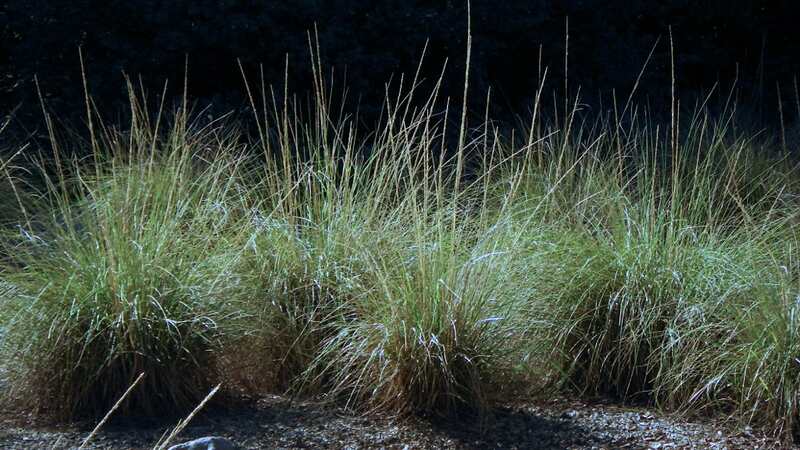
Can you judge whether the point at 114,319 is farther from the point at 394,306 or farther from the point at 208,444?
the point at 394,306

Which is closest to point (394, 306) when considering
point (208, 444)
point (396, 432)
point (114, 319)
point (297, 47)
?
point (396, 432)

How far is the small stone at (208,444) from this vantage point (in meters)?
4.60

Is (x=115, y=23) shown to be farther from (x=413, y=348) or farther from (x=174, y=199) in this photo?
(x=413, y=348)

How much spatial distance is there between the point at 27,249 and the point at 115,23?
511cm

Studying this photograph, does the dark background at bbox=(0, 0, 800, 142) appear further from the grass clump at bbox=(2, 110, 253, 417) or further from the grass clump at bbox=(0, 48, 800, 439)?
the grass clump at bbox=(2, 110, 253, 417)

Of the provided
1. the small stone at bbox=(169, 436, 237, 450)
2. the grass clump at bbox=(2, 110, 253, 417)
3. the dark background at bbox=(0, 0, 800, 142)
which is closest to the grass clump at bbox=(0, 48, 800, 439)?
the grass clump at bbox=(2, 110, 253, 417)

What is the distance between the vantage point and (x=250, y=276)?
224 inches

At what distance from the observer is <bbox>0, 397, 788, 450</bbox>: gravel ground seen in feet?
16.2

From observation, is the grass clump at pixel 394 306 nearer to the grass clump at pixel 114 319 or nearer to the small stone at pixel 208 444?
the grass clump at pixel 114 319

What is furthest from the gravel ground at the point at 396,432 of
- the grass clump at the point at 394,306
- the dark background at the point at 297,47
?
the dark background at the point at 297,47

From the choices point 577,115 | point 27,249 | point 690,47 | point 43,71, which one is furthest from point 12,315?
point 690,47

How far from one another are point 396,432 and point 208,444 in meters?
0.90

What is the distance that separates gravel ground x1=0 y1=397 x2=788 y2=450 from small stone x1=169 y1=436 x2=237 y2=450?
9.6 inches

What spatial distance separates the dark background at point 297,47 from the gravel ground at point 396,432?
500cm
